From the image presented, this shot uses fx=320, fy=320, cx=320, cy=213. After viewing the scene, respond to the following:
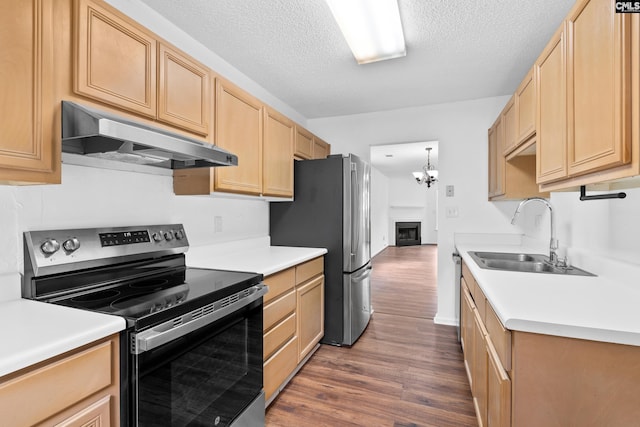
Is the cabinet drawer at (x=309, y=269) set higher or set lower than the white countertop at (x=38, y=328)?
lower

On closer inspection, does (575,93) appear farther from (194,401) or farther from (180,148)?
(194,401)

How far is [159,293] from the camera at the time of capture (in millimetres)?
1370

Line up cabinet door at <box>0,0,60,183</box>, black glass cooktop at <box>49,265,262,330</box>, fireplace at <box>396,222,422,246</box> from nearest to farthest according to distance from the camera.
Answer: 1. cabinet door at <box>0,0,60,183</box>
2. black glass cooktop at <box>49,265,262,330</box>
3. fireplace at <box>396,222,422,246</box>

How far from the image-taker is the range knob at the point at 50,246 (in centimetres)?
133

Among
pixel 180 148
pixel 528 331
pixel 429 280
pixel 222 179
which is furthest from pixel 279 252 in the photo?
pixel 429 280

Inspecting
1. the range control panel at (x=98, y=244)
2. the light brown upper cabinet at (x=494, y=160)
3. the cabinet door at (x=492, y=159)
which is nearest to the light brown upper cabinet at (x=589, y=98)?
the light brown upper cabinet at (x=494, y=160)

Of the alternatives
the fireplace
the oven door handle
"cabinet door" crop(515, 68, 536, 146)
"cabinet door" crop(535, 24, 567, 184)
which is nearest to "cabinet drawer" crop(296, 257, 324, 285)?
the oven door handle

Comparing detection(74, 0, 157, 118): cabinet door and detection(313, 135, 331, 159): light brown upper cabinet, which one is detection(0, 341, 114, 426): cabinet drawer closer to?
detection(74, 0, 157, 118): cabinet door

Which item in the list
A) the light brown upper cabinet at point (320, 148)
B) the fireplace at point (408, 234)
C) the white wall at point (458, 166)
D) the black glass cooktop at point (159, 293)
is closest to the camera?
the black glass cooktop at point (159, 293)

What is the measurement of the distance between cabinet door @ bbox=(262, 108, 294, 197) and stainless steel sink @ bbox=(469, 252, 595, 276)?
5.20 feet

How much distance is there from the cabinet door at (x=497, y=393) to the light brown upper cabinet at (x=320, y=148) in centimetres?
255

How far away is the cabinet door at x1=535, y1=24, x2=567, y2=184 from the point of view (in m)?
1.49

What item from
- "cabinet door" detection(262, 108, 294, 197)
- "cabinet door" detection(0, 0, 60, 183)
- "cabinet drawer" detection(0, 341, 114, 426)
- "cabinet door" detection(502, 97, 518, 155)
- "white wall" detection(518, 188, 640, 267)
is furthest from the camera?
"cabinet door" detection(262, 108, 294, 197)

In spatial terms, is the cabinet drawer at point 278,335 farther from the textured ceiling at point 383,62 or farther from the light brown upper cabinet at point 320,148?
the textured ceiling at point 383,62
